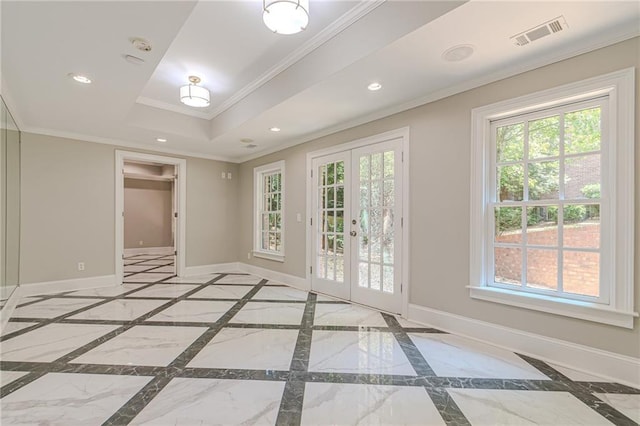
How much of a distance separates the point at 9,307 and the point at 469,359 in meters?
4.84

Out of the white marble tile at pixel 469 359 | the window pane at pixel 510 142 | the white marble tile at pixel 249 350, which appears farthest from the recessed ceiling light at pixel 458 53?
the white marble tile at pixel 249 350

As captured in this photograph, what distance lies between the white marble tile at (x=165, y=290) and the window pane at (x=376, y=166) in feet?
10.4

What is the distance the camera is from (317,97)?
2938 mm

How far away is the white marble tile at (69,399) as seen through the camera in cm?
155

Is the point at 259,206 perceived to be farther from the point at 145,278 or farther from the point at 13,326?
the point at 13,326

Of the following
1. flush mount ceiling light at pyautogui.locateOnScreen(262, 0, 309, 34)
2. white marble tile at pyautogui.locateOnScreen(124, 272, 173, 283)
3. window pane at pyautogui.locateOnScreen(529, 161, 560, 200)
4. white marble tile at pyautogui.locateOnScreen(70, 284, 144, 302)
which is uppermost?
flush mount ceiling light at pyautogui.locateOnScreen(262, 0, 309, 34)

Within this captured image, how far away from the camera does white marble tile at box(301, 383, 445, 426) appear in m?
1.56

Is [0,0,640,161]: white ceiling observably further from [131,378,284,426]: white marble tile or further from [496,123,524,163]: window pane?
[131,378,284,426]: white marble tile

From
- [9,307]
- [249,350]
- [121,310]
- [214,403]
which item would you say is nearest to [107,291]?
[9,307]

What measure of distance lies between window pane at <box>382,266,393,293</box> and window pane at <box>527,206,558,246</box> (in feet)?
4.57

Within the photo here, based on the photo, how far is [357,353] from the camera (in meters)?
2.33

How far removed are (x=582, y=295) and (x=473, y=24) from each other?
82.3 inches

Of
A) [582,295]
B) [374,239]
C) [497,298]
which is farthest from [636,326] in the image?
[374,239]

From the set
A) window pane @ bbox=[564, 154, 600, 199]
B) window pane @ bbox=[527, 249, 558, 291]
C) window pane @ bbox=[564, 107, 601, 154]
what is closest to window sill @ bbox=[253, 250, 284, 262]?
window pane @ bbox=[527, 249, 558, 291]
